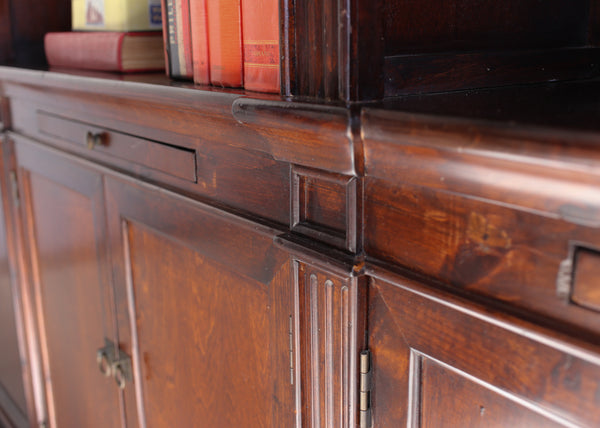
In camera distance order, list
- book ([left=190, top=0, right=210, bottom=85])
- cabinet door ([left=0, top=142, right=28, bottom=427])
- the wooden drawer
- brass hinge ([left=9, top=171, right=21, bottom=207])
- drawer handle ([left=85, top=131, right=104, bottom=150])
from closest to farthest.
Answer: the wooden drawer < book ([left=190, top=0, right=210, bottom=85]) < drawer handle ([left=85, top=131, right=104, bottom=150]) < brass hinge ([left=9, top=171, right=21, bottom=207]) < cabinet door ([left=0, top=142, right=28, bottom=427])

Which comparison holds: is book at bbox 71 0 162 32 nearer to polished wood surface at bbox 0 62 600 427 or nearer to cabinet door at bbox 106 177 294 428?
polished wood surface at bbox 0 62 600 427

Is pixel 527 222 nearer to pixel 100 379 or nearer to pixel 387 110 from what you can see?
pixel 387 110

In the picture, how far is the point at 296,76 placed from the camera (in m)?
0.47

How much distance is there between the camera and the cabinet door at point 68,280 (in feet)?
2.97

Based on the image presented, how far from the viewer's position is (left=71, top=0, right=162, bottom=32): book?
0.87 metres

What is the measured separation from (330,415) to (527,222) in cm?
24

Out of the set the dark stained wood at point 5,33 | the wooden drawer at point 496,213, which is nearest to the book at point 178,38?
the wooden drawer at point 496,213

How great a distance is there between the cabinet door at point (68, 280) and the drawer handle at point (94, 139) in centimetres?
5

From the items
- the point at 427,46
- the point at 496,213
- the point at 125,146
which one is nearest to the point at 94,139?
the point at 125,146

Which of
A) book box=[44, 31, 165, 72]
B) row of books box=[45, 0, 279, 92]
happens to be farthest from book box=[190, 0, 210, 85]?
book box=[44, 31, 165, 72]

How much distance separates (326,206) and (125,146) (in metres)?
0.40

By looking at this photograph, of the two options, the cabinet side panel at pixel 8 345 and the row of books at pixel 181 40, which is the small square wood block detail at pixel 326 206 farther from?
the cabinet side panel at pixel 8 345

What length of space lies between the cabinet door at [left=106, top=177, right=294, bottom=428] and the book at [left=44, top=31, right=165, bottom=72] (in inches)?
7.2

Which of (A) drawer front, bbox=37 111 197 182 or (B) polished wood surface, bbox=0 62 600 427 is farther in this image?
(A) drawer front, bbox=37 111 197 182
